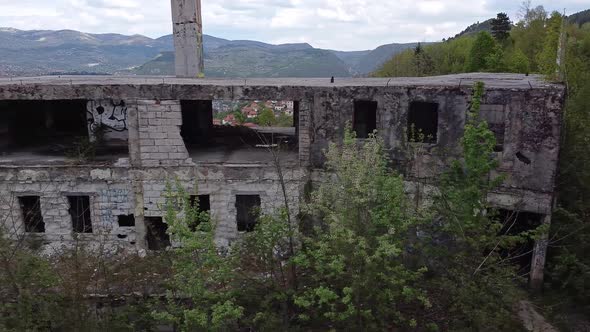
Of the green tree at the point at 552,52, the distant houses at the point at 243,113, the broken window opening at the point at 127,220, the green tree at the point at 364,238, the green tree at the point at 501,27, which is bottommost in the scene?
the broken window opening at the point at 127,220

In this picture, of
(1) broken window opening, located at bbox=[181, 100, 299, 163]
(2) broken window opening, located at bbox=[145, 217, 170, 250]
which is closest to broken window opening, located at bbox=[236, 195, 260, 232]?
(1) broken window opening, located at bbox=[181, 100, 299, 163]

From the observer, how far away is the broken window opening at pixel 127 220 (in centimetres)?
1219

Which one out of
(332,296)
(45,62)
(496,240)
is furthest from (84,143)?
(45,62)

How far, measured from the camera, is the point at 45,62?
97.4 m

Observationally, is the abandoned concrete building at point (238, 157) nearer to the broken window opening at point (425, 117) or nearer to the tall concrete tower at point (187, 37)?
the broken window opening at point (425, 117)

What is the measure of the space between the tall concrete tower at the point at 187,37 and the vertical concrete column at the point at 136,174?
511 centimetres

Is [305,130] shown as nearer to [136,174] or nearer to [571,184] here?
[136,174]

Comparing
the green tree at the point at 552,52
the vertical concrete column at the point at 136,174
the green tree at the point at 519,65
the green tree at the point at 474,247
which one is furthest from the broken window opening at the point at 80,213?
the green tree at the point at 519,65

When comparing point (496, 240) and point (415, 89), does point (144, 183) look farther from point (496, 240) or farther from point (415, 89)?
point (496, 240)

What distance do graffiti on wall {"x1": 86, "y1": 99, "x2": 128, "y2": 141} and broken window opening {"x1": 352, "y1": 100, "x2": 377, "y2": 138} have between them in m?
6.92

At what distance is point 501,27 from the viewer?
1212 inches

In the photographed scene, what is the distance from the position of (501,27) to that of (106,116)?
1064 inches

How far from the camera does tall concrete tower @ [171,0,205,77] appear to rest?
15289 millimetres

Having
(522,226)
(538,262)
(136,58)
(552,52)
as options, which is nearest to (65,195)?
(522,226)
